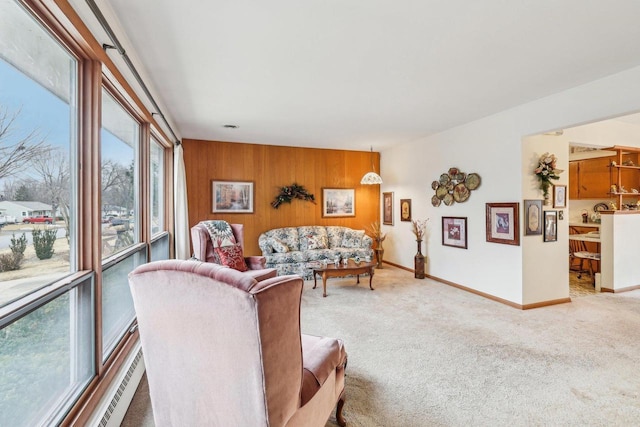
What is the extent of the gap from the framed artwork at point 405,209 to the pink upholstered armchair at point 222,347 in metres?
4.91

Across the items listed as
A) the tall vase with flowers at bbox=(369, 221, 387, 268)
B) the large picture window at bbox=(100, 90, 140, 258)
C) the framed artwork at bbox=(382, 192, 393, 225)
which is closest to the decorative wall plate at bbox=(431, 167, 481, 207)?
the framed artwork at bbox=(382, 192, 393, 225)

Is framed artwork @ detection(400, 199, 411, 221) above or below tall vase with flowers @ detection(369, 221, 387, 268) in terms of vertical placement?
above

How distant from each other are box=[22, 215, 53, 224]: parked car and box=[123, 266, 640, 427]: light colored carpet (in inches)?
51.1

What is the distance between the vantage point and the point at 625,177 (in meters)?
5.41

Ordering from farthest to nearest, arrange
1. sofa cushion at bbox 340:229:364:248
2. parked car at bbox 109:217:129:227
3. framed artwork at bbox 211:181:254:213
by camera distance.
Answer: sofa cushion at bbox 340:229:364:248 < framed artwork at bbox 211:181:254:213 < parked car at bbox 109:217:129:227

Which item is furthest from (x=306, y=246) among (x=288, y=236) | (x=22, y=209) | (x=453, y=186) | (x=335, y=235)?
(x=22, y=209)

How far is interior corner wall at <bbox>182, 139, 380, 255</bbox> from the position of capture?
5.55m

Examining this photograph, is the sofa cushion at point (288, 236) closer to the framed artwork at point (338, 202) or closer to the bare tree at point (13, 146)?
the framed artwork at point (338, 202)

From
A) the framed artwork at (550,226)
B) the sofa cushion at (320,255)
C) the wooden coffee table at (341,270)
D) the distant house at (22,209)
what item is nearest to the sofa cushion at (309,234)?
the sofa cushion at (320,255)

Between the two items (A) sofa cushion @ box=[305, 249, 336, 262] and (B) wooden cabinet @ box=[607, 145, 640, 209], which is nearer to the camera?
(B) wooden cabinet @ box=[607, 145, 640, 209]

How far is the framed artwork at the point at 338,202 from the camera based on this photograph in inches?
253

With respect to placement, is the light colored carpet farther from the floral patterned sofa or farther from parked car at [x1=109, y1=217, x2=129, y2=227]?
parked car at [x1=109, y1=217, x2=129, y2=227]

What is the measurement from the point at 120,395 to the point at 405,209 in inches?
207

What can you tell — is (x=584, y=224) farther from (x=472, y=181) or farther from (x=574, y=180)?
(x=472, y=181)
